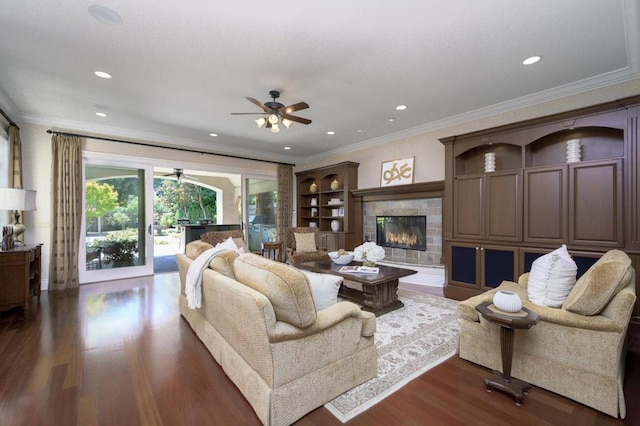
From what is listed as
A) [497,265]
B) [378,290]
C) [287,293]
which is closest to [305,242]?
[378,290]

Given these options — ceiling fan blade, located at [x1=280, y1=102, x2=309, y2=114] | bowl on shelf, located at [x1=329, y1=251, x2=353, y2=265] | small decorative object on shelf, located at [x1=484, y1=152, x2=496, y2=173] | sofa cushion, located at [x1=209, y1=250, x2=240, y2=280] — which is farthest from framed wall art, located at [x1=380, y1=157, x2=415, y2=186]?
sofa cushion, located at [x1=209, y1=250, x2=240, y2=280]

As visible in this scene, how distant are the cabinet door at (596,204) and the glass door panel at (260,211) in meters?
5.92

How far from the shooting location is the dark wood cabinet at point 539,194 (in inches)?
120

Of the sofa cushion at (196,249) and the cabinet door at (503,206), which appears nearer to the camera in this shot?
the sofa cushion at (196,249)

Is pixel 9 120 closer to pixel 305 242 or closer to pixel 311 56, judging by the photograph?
pixel 311 56

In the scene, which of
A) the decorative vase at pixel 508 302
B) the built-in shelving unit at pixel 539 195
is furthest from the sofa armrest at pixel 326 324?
the built-in shelving unit at pixel 539 195

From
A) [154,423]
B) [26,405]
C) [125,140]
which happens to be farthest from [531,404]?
[125,140]

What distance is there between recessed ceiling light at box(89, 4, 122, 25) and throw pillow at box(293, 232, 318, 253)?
427cm

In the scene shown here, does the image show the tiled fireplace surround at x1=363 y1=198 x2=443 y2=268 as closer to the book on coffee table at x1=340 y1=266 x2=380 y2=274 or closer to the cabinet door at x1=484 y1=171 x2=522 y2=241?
the cabinet door at x1=484 y1=171 x2=522 y2=241

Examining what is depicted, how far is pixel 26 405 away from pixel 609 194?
218 inches

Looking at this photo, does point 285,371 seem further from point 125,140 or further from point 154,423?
point 125,140

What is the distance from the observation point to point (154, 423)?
65.2 inches

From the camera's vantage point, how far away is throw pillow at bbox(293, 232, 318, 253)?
5.74 m

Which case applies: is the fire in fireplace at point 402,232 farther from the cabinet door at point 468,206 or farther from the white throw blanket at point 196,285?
the white throw blanket at point 196,285
